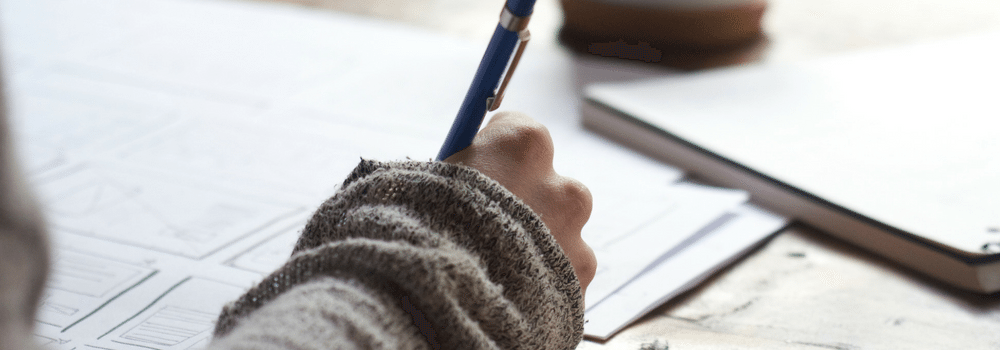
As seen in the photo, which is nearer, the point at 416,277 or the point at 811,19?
the point at 416,277

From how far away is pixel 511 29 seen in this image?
309mm

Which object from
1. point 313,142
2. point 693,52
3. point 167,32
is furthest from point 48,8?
point 693,52

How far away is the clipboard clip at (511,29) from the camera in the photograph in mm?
306

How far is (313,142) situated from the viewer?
0.58 meters

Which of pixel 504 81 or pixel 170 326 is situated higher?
pixel 504 81

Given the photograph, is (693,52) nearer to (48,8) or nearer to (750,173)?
(750,173)

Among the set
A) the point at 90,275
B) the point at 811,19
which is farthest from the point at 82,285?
the point at 811,19

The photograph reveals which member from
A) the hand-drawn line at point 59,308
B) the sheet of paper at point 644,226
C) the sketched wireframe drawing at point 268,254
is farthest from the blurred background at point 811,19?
the hand-drawn line at point 59,308

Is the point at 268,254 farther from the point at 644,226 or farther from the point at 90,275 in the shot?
the point at 644,226

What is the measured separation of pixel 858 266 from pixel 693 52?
402 mm

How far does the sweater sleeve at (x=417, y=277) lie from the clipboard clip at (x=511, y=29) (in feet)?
0.16

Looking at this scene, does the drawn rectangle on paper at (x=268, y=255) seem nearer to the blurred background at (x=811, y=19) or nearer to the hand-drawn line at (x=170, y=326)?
the hand-drawn line at (x=170, y=326)

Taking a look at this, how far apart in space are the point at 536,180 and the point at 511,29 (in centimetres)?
6

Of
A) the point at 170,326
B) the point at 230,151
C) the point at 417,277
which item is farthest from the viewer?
the point at 230,151
